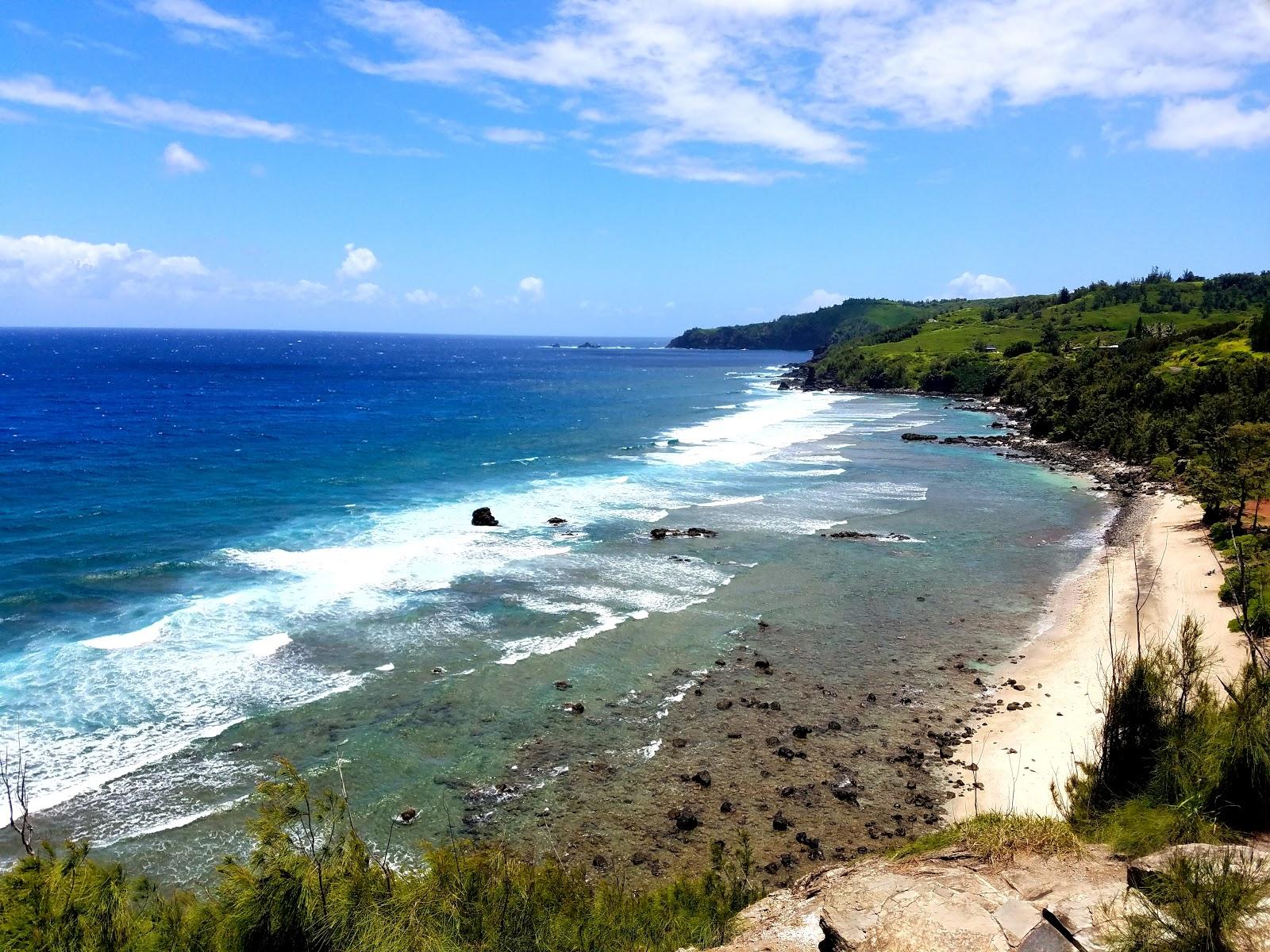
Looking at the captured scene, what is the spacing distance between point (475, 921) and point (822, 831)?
35.7 ft

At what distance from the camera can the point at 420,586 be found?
3484cm

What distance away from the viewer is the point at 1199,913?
7.84m

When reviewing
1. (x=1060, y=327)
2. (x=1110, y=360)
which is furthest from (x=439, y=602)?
(x=1060, y=327)

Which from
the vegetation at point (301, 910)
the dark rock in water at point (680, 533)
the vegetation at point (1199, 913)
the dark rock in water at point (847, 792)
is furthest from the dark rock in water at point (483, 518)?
the vegetation at point (1199, 913)

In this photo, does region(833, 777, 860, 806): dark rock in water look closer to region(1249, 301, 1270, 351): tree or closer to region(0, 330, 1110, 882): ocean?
region(0, 330, 1110, 882): ocean

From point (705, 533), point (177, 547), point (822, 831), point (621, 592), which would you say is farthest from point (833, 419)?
point (822, 831)

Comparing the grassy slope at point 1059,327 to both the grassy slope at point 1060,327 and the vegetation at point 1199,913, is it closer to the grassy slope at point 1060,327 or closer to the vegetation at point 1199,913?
the grassy slope at point 1060,327

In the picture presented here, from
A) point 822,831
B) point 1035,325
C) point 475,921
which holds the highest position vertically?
point 1035,325

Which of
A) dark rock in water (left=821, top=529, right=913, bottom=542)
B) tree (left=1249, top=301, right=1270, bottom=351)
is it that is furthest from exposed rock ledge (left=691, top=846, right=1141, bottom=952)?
tree (left=1249, top=301, right=1270, bottom=351)

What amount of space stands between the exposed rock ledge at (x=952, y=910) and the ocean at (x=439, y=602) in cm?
777

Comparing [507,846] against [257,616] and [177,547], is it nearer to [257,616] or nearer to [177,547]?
[257,616]

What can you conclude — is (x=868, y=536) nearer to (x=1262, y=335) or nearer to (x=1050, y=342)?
(x=1262, y=335)

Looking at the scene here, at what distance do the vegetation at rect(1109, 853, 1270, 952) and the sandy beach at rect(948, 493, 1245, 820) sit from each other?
256 inches

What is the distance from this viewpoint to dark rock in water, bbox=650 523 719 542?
142 ft
